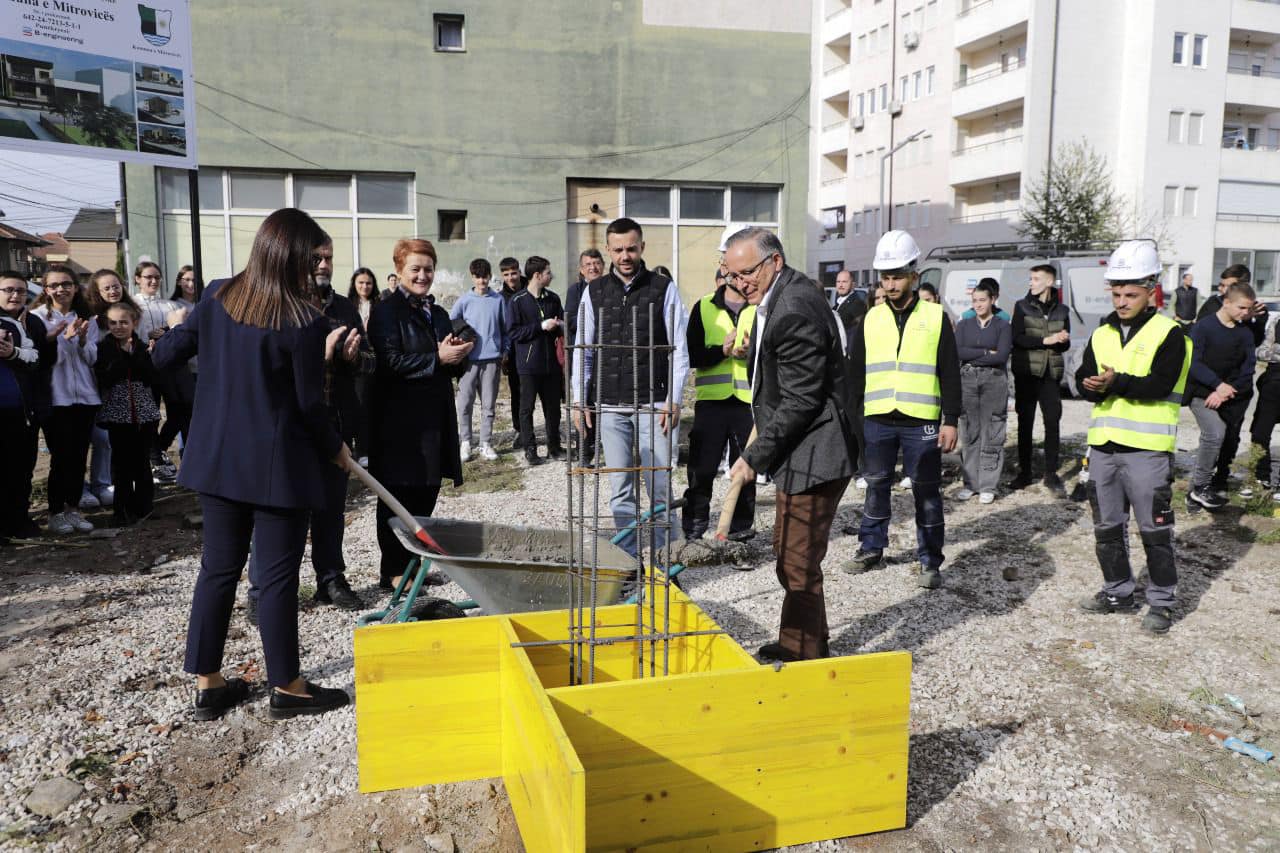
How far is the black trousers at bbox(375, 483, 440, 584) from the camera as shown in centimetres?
477

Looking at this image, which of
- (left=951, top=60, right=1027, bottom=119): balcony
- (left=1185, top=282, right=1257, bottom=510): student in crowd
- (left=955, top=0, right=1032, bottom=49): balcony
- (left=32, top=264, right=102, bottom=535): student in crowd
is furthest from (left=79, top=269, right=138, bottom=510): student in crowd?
(left=955, top=0, right=1032, bottom=49): balcony

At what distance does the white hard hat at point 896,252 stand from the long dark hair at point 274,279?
123 inches

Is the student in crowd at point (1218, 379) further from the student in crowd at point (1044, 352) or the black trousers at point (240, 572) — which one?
the black trousers at point (240, 572)

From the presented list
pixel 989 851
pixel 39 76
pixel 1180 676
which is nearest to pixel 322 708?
pixel 989 851

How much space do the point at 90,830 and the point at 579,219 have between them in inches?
616

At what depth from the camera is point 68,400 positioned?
624 centimetres

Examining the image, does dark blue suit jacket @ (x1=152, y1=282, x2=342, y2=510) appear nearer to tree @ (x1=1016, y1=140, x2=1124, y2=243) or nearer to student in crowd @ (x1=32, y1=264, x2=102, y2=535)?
student in crowd @ (x1=32, y1=264, x2=102, y2=535)

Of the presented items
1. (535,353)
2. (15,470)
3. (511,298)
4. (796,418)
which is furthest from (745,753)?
(511,298)

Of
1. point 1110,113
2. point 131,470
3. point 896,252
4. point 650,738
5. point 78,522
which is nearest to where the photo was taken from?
point 650,738

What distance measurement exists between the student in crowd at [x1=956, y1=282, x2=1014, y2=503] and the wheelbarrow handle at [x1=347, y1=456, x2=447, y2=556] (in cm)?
513

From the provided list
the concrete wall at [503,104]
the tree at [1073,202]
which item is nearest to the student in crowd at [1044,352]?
the concrete wall at [503,104]

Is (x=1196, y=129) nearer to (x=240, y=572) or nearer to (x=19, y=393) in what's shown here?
(x=19, y=393)

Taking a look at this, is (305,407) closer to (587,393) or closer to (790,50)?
(587,393)

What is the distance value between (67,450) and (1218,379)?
834 cm
